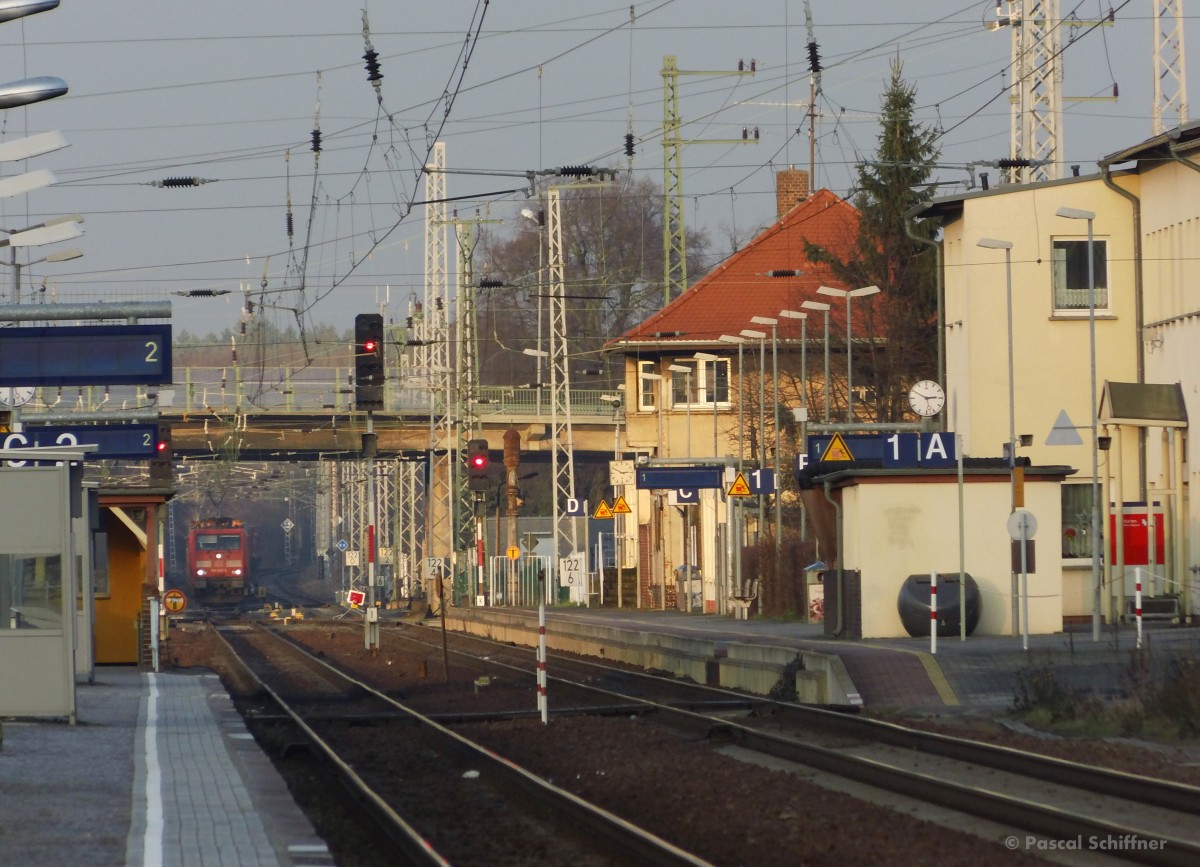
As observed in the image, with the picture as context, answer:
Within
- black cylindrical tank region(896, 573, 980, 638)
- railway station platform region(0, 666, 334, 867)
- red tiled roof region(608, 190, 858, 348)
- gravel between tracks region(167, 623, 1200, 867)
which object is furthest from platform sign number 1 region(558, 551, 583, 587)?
railway station platform region(0, 666, 334, 867)

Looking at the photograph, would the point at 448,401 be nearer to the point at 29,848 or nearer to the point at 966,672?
the point at 966,672

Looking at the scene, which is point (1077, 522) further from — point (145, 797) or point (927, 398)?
point (145, 797)

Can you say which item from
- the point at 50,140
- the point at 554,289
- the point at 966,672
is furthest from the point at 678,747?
the point at 554,289

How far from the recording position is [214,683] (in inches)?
1062

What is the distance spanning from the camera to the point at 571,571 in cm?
5959

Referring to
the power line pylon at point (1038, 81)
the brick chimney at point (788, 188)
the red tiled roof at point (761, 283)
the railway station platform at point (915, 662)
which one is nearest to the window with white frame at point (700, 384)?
the red tiled roof at point (761, 283)

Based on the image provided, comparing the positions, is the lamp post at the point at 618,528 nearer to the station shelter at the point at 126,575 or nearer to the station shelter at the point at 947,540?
the station shelter at the point at 126,575

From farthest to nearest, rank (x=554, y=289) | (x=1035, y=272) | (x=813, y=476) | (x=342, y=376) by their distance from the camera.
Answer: (x=342, y=376)
(x=554, y=289)
(x=1035, y=272)
(x=813, y=476)

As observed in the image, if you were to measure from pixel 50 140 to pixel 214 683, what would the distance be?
385 inches

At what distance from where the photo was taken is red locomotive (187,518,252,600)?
90812 millimetres

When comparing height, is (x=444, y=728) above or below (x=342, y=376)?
below

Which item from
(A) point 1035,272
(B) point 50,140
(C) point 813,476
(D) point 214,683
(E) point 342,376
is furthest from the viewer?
(E) point 342,376

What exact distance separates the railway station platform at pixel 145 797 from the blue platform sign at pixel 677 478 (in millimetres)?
21828

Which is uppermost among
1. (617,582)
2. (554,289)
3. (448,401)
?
(554,289)
